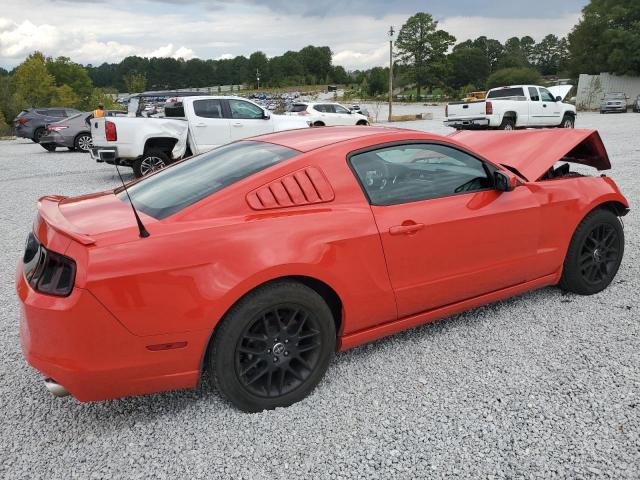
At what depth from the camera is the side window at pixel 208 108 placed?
11.3 meters

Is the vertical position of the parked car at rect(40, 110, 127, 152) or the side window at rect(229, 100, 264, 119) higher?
the side window at rect(229, 100, 264, 119)

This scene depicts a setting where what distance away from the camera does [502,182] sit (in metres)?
3.40

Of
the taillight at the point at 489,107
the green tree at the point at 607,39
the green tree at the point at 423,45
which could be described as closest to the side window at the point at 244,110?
the taillight at the point at 489,107

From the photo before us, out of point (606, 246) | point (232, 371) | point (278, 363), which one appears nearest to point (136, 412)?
point (232, 371)

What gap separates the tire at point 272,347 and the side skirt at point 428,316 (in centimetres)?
16

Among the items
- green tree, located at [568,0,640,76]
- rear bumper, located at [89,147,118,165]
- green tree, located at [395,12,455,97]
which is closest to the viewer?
rear bumper, located at [89,147,118,165]

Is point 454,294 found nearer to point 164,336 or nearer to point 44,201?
point 164,336

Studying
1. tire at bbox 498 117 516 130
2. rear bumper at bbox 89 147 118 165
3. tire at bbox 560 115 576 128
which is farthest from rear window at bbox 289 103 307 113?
rear bumper at bbox 89 147 118 165

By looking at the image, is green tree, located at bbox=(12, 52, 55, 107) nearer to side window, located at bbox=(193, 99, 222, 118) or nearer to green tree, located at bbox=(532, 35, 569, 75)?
side window, located at bbox=(193, 99, 222, 118)

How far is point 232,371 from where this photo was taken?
8.54ft

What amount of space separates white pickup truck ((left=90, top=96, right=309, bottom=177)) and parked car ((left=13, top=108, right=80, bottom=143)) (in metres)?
11.6

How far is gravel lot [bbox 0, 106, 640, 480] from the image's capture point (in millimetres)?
2365

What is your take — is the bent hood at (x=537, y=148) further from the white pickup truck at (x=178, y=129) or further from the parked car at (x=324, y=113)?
the parked car at (x=324, y=113)

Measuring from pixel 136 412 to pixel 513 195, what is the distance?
2730 mm
